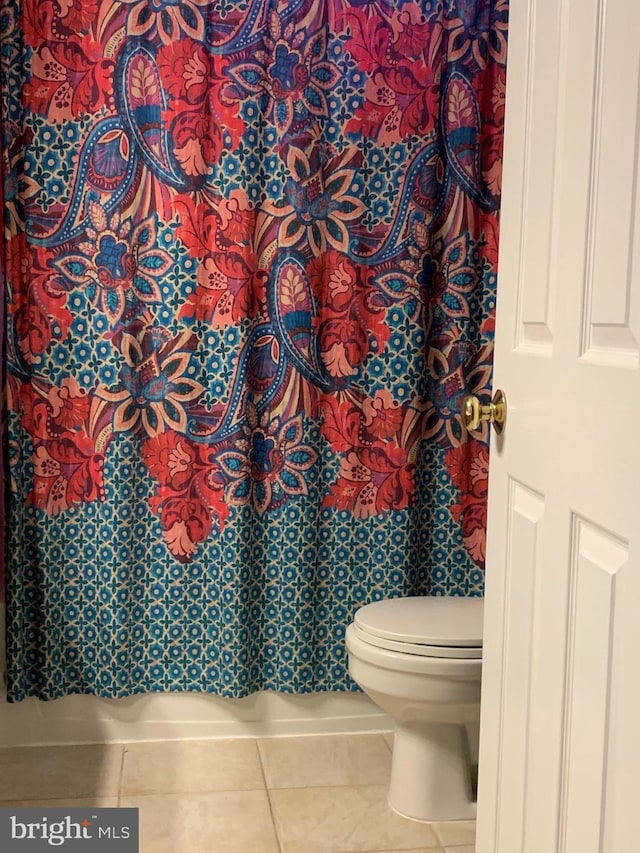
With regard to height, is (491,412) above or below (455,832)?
above

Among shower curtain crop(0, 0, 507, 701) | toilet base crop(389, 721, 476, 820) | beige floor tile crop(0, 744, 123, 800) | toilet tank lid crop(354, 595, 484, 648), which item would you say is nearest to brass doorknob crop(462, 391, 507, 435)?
toilet tank lid crop(354, 595, 484, 648)

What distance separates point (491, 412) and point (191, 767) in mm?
1451

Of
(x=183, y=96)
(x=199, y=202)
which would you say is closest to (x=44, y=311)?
(x=199, y=202)

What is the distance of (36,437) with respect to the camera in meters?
2.53

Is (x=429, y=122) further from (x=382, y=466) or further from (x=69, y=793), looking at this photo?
(x=69, y=793)

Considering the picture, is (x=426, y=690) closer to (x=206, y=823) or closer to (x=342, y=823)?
(x=342, y=823)

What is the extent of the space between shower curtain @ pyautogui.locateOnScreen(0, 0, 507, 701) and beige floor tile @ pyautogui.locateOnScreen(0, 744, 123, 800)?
0.52 feet

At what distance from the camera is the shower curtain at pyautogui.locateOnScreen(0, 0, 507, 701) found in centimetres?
247

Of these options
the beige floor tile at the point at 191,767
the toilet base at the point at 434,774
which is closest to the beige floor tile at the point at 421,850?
the toilet base at the point at 434,774

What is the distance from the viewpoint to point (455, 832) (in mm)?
2182
